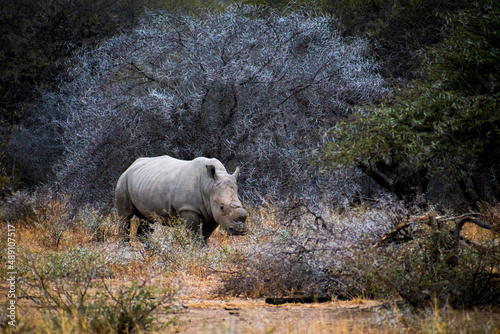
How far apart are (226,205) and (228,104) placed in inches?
181

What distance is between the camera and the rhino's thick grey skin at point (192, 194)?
823 cm

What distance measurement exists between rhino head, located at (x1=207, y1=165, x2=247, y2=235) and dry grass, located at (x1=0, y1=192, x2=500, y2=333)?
532mm

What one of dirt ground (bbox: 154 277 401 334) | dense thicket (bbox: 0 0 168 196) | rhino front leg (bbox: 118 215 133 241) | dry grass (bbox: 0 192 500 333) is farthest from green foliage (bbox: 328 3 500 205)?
dense thicket (bbox: 0 0 168 196)

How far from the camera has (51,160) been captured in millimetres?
16312

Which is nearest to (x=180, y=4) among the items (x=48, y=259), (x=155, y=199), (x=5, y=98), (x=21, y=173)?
(x=5, y=98)

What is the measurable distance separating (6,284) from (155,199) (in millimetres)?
2901

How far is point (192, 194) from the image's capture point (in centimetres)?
856

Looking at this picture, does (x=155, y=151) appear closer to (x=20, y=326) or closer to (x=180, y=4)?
(x=20, y=326)

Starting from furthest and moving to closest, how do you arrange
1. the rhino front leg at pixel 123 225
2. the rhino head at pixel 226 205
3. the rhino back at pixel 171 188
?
the rhino front leg at pixel 123 225 < the rhino back at pixel 171 188 < the rhino head at pixel 226 205

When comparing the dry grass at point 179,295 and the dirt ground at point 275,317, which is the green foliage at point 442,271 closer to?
the dry grass at point 179,295

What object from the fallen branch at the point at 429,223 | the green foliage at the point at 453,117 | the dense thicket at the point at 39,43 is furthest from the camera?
the dense thicket at the point at 39,43

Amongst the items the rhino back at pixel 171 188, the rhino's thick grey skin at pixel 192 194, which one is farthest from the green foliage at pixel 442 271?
the rhino back at pixel 171 188

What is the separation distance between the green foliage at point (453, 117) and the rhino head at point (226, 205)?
193cm

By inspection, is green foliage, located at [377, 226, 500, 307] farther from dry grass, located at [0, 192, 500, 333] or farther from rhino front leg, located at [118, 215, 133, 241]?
rhino front leg, located at [118, 215, 133, 241]
